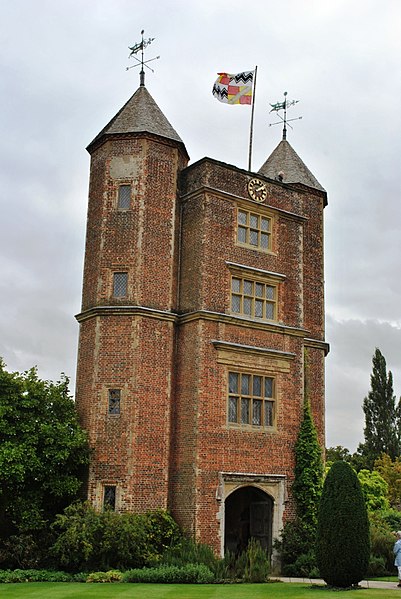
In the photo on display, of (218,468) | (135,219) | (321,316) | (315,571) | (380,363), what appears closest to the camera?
(315,571)

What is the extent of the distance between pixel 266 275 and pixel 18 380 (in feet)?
30.5

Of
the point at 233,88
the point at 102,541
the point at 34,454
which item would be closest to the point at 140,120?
the point at 233,88

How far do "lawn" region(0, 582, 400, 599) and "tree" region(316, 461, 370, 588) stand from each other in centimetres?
45

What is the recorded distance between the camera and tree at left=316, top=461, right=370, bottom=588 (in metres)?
16.5

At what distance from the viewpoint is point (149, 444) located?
71.8 feet

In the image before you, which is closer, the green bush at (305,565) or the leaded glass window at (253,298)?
the green bush at (305,565)

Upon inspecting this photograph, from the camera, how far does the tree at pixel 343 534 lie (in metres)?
16.5

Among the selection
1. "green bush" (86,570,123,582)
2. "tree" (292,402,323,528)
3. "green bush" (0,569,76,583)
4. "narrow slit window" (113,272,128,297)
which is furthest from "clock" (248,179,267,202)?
"green bush" (0,569,76,583)

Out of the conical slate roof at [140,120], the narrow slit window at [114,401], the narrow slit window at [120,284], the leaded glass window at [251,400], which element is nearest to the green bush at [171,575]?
the narrow slit window at [114,401]

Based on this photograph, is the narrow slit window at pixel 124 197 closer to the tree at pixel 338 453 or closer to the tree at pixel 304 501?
the tree at pixel 304 501

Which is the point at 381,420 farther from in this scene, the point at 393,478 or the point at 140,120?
the point at 140,120

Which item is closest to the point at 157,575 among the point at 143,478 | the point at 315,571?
the point at 143,478

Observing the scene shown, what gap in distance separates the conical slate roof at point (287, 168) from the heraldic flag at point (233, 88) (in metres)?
3.87

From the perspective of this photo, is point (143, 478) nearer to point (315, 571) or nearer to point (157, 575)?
point (157, 575)
